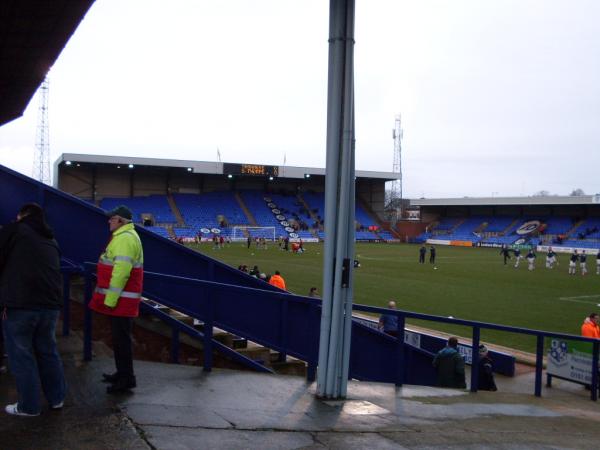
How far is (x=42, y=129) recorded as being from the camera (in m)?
58.1

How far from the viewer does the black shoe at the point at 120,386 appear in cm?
480

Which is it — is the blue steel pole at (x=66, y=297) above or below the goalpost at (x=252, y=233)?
above

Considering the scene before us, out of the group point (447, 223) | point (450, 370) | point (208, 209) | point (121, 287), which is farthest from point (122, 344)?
point (447, 223)

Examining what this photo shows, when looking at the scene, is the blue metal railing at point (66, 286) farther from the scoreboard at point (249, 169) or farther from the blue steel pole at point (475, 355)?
the scoreboard at point (249, 169)

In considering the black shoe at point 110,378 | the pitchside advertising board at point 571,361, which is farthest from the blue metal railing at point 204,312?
the pitchside advertising board at point 571,361

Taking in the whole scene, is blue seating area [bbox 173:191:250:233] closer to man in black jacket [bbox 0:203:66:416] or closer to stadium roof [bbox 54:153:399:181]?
stadium roof [bbox 54:153:399:181]

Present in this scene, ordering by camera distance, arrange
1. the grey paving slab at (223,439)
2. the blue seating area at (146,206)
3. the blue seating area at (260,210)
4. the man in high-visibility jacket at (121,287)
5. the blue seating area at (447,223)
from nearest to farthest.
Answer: the grey paving slab at (223,439) < the man in high-visibility jacket at (121,287) < the blue seating area at (146,206) < the blue seating area at (260,210) < the blue seating area at (447,223)

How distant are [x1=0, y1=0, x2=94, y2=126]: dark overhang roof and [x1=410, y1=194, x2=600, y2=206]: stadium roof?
62.5m

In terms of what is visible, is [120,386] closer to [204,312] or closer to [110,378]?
[110,378]

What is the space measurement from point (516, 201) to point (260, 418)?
67280mm

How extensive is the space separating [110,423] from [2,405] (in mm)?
929

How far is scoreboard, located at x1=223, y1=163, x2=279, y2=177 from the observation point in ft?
202

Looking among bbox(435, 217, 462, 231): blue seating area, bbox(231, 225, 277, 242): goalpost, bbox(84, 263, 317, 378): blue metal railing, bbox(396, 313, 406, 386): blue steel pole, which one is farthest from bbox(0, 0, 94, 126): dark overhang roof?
bbox(435, 217, 462, 231): blue seating area

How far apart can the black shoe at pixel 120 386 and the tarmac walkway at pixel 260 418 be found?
8 cm
